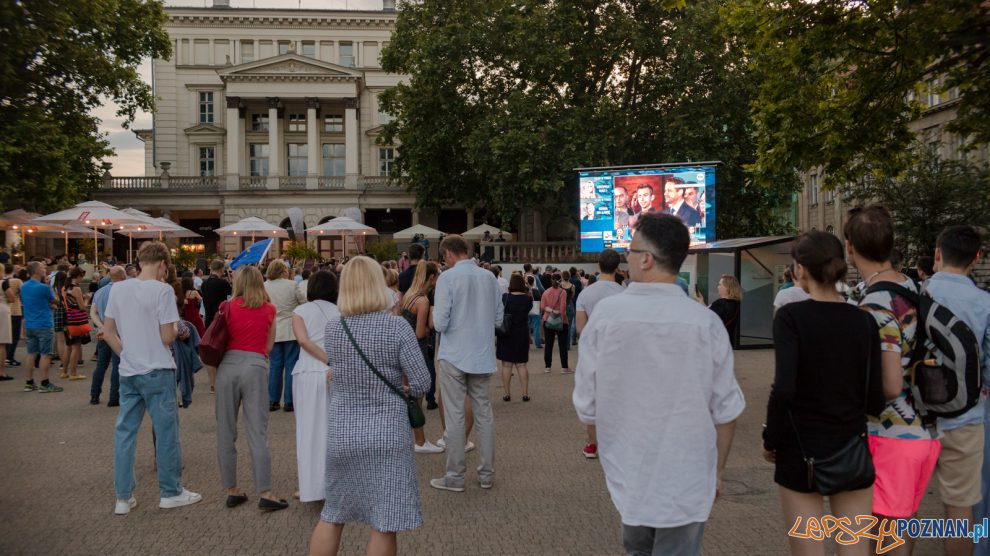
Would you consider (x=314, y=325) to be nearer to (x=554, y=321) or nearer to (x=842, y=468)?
(x=842, y=468)

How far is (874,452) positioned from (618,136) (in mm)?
28355

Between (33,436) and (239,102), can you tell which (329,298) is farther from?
(239,102)

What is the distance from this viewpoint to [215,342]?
6.70m

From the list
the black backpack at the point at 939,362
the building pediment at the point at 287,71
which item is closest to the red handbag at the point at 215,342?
the black backpack at the point at 939,362

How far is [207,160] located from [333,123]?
27.9ft

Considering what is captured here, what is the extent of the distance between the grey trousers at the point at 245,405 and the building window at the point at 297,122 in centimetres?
4911

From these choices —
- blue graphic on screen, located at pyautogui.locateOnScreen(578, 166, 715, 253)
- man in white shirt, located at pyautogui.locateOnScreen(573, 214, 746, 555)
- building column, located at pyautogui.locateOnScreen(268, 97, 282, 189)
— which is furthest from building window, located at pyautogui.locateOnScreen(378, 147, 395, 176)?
man in white shirt, located at pyautogui.locateOnScreen(573, 214, 746, 555)

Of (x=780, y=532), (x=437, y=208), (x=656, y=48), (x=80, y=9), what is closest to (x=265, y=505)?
(x=780, y=532)

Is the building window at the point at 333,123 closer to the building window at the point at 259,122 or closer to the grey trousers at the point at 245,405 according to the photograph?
the building window at the point at 259,122

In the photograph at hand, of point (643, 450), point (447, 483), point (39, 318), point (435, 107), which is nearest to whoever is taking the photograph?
point (643, 450)

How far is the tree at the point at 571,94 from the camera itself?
31.4 m

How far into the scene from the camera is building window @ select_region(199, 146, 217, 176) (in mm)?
53719

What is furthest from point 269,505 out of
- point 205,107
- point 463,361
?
point 205,107

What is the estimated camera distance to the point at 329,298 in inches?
260
